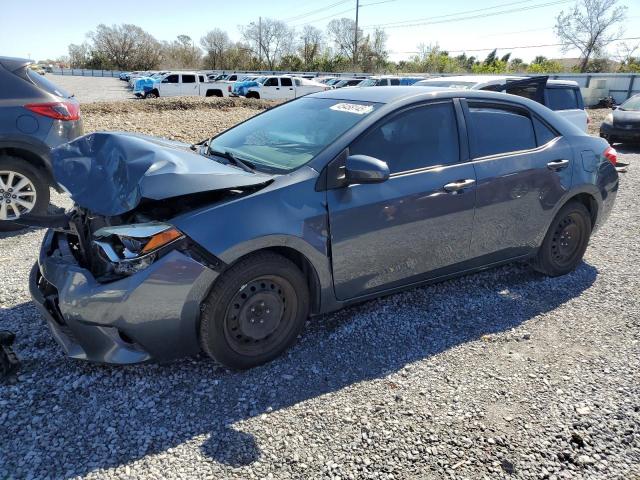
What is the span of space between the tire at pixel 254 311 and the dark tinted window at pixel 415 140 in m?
0.96

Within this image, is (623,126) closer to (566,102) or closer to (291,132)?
(566,102)

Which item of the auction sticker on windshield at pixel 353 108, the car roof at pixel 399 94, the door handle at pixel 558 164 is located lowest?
the door handle at pixel 558 164

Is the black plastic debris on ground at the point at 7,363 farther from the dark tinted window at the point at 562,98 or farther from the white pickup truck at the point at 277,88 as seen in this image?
the white pickup truck at the point at 277,88

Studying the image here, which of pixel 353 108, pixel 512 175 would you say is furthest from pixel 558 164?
pixel 353 108

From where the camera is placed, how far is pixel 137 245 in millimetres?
2732

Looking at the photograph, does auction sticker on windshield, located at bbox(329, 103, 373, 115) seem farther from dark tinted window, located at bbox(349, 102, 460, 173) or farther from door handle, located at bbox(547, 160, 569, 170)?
door handle, located at bbox(547, 160, 569, 170)

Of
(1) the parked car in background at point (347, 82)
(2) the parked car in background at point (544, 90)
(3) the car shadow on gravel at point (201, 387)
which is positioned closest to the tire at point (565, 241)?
(3) the car shadow on gravel at point (201, 387)

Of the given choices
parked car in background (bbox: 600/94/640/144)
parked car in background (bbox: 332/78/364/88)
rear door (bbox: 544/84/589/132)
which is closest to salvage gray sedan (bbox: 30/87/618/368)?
rear door (bbox: 544/84/589/132)

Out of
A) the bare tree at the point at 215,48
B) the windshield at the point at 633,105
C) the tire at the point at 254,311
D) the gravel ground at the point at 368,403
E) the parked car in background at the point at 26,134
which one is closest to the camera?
the gravel ground at the point at 368,403

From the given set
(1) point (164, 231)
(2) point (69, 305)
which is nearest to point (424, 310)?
(1) point (164, 231)

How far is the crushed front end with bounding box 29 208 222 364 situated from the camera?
2.65 metres

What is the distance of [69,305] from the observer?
2.73 m

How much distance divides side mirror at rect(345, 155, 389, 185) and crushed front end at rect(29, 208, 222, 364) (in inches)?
39.4

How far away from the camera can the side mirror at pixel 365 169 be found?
3.03m
